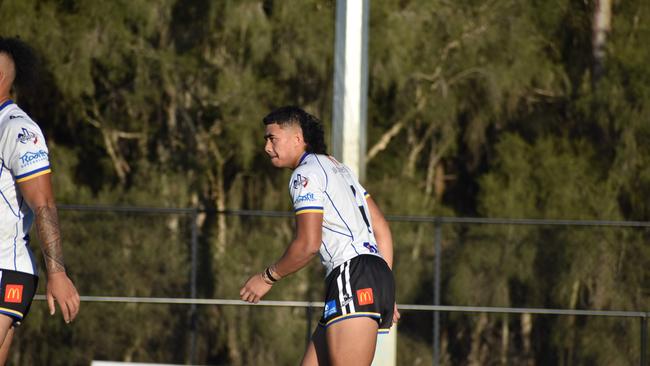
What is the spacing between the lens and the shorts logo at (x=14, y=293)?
419cm

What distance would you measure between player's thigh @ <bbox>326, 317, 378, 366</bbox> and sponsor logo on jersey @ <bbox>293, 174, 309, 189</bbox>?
1.91ft

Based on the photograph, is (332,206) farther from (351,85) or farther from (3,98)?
(351,85)

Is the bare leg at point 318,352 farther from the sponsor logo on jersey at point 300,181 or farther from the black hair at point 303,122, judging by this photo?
the black hair at point 303,122

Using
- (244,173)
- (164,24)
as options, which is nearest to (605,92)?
(244,173)

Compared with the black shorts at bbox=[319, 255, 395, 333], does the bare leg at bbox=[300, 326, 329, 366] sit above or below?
below

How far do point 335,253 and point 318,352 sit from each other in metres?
0.47

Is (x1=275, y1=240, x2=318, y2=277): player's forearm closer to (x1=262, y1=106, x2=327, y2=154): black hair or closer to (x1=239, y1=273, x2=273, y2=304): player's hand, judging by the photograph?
(x1=239, y1=273, x2=273, y2=304): player's hand

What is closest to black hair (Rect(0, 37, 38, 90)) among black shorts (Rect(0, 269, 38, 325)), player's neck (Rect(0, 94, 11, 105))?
player's neck (Rect(0, 94, 11, 105))

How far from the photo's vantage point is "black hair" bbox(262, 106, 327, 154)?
4.88m

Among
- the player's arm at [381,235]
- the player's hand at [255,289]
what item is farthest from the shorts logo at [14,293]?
the player's arm at [381,235]

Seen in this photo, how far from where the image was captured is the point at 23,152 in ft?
13.4

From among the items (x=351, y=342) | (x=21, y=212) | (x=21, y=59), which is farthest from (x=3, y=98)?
(x=351, y=342)

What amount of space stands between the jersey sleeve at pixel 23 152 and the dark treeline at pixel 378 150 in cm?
888

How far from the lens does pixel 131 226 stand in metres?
13.0
